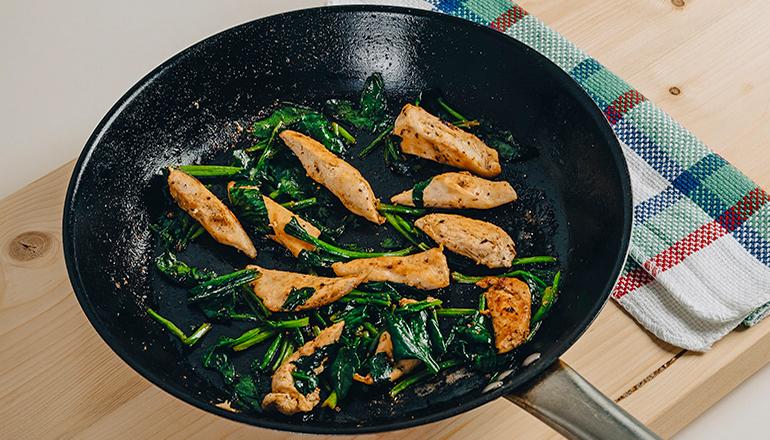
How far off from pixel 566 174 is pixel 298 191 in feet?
2.03

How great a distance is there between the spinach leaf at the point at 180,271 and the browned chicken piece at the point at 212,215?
9 cm

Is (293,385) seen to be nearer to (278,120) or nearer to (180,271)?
(180,271)

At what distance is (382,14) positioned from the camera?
2.37 metres

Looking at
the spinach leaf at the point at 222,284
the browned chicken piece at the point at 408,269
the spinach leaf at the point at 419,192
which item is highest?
the spinach leaf at the point at 419,192

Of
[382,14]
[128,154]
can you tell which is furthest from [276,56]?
[128,154]

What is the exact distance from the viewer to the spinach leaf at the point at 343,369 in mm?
1846

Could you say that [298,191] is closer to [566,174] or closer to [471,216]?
[471,216]

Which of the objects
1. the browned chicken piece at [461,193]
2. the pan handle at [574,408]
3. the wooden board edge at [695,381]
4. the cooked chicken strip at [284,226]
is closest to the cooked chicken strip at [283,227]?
the cooked chicken strip at [284,226]

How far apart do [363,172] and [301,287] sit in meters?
0.41

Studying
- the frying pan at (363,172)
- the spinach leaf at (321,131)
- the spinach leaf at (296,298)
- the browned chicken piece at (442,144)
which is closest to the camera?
the frying pan at (363,172)

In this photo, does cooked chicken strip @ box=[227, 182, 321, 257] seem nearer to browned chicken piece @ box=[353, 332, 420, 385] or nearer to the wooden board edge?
browned chicken piece @ box=[353, 332, 420, 385]

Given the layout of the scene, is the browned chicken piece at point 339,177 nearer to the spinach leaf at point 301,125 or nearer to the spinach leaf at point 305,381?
the spinach leaf at point 301,125

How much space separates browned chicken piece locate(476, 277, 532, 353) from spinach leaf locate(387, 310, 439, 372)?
0.14m

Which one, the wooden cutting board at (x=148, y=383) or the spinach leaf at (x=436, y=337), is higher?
the spinach leaf at (x=436, y=337)
